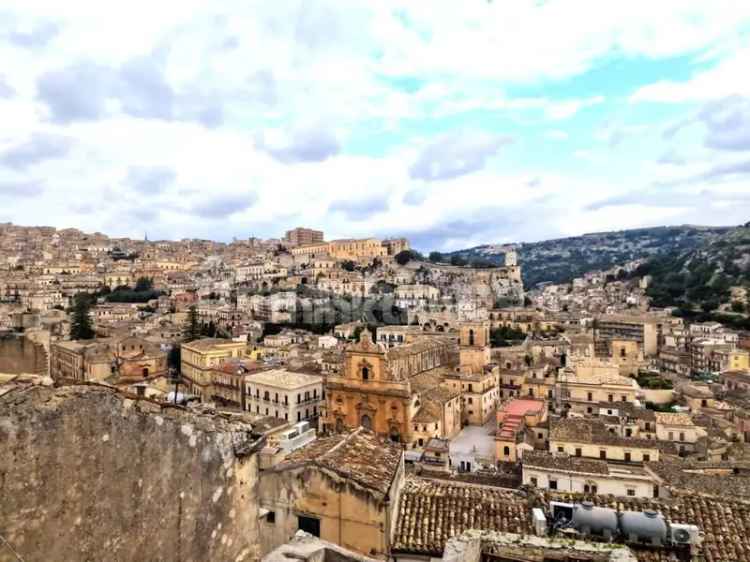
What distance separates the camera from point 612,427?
2964 cm

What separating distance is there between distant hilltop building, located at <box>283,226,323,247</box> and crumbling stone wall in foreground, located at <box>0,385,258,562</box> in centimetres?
15662

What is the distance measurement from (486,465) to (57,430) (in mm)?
26716

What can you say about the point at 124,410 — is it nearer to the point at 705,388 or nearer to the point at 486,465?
the point at 486,465

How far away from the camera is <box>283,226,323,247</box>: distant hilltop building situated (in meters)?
163

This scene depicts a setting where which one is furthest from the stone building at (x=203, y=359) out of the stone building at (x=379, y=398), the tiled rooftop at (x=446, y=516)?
the tiled rooftop at (x=446, y=516)

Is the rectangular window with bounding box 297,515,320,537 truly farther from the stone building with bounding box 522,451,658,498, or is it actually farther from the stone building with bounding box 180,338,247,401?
the stone building with bounding box 180,338,247,401

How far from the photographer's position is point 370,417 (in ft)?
119

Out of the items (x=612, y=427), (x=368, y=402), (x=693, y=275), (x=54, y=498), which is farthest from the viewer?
(x=693, y=275)

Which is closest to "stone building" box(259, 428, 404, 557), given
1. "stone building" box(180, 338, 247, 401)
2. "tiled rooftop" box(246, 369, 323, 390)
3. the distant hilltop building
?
"tiled rooftop" box(246, 369, 323, 390)

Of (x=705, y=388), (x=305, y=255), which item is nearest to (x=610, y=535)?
(x=705, y=388)

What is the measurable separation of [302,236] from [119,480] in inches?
6355

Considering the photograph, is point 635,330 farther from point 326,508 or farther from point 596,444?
point 326,508

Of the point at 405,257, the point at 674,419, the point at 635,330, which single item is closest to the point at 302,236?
the point at 405,257

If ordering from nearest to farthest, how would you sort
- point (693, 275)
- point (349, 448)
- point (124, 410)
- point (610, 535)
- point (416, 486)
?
point (124, 410) < point (610, 535) < point (349, 448) < point (416, 486) < point (693, 275)
